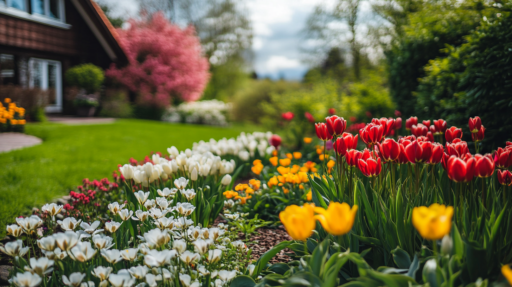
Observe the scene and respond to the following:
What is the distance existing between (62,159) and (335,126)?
16.5 feet

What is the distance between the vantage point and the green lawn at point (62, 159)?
3.58 metres

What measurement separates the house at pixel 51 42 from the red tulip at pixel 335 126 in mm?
10586

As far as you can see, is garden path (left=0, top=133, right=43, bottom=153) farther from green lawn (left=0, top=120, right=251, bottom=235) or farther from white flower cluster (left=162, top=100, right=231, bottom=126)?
white flower cluster (left=162, top=100, right=231, bottom=126)

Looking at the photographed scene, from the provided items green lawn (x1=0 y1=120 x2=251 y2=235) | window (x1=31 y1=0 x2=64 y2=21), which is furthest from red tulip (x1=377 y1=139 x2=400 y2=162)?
window (x1=31 y1=0 x2=64 y2=21)

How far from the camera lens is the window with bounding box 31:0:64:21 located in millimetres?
12000

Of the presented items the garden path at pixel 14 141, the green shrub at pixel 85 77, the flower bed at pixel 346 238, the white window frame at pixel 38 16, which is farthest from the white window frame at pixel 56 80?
the flower bed at pixel 346 238

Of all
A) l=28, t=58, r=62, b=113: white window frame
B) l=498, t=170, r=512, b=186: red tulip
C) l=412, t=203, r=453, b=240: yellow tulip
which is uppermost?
l=28, t=58, r=62, b=113: white window frame

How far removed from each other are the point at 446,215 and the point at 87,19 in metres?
15.7

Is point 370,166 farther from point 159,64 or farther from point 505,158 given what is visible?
point 159,64

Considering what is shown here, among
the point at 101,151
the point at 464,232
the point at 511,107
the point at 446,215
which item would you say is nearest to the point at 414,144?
the point at 464,232

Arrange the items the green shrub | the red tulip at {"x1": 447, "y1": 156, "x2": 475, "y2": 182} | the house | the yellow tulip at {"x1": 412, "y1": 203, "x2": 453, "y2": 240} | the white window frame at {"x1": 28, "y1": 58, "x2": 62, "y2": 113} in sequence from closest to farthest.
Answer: the yellow tulip at {"x1": 412, "y1": 203, "x2": 453, "y2": 240} < the red tulip at {"x1": 447, "y1": 156, "x2": 475, "y2": 182} < the house < the white window frame at {"x1": 28, "y1": 58, "x2": 62, "y2": 113} < the green shrub

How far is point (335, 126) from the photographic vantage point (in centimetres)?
210

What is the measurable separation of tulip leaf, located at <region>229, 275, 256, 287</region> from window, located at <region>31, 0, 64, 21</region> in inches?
549

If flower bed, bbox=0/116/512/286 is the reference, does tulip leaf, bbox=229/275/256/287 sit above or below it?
below
